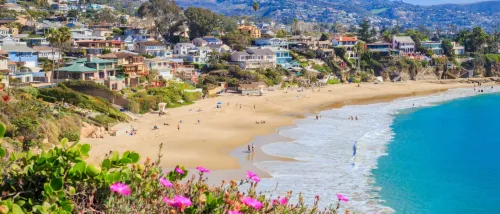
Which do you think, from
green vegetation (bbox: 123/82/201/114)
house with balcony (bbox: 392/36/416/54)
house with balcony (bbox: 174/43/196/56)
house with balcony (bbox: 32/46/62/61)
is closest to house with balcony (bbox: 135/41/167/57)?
house with balcony (bbox: 174/43/196/56)

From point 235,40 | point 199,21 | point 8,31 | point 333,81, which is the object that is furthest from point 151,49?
point 333,81

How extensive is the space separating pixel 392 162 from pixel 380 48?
6220 centimetres

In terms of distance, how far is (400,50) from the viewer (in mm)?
90062

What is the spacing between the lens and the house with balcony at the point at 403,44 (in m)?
90.8

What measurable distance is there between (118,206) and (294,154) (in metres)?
25.0

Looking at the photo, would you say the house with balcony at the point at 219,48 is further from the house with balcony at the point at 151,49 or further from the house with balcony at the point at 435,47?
the house with balcony at the point at 435,47

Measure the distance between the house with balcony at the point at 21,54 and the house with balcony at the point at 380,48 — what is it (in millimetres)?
54639

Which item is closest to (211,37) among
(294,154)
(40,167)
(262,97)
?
(262,97)

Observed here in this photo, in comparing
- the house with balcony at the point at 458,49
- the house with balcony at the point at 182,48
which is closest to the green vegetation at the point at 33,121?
the house with balcony at the point at 182,48

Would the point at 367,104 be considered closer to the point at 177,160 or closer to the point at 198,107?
the point at 198,107

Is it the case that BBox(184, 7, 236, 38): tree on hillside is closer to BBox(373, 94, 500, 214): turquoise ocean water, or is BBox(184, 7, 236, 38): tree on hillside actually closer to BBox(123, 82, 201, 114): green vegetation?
BBox(123, 82, 201, 114): green vegetation

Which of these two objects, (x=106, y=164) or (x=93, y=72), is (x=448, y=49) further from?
(x=106, y=164)

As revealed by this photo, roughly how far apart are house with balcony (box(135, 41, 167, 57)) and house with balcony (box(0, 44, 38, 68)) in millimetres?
15355

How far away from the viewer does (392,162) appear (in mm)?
27500
